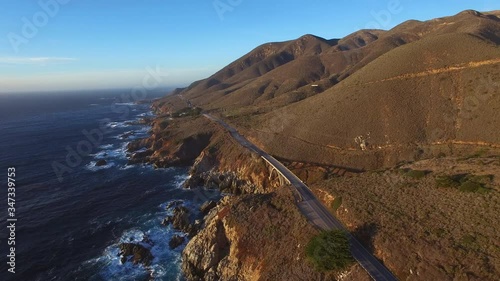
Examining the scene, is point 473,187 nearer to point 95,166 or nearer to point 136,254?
point 136,254

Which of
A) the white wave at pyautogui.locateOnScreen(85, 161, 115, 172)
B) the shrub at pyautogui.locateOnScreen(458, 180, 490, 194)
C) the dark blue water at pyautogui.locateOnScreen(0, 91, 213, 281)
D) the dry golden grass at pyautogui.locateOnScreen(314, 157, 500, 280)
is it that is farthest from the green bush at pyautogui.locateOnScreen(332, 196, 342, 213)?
the white wave at pyautogui.locateOnScreen(85, 161, 115, 172)

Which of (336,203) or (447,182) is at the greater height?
(447,182)

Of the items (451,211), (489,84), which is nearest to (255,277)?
(451,211)

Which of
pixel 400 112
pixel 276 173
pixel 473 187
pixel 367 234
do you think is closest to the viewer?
pixel 367 234

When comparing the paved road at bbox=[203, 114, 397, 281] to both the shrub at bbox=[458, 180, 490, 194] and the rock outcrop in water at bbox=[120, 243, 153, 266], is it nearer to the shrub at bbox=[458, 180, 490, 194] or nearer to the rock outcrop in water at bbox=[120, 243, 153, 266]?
the shrub at bbox=[458, 180, 490, 194]

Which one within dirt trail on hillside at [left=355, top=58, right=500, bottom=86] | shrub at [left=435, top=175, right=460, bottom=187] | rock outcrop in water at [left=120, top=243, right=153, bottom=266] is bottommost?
rock outcrop in water at [left=120, top=243, right=153, bottom=266]

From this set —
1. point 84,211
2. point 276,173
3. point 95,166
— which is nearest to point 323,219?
point 276,173

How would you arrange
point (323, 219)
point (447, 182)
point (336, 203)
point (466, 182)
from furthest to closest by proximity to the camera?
point (336, 203) < point (447, 182) < point (323, 219) < point (466, 182)
